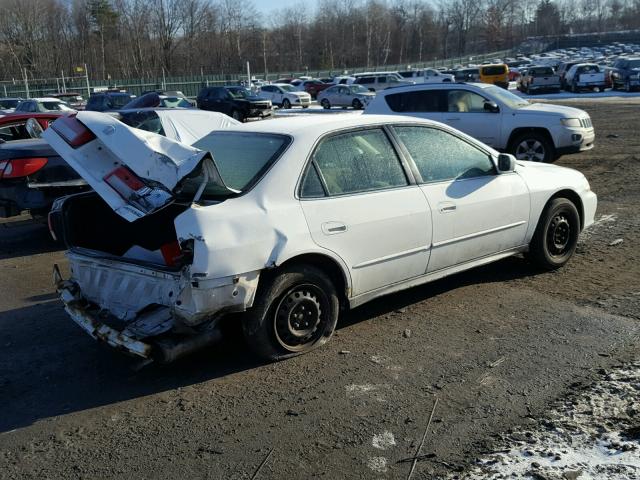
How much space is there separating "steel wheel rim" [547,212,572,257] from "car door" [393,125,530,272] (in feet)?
1.52

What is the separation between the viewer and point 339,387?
4020 millimetres

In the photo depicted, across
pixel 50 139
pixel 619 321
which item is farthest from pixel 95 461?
pixel 619 321

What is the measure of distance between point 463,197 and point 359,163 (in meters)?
1.02

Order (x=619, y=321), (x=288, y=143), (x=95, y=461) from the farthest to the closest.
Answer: (x=619, y=321), (x=288, y=143), (x=95, y=461)

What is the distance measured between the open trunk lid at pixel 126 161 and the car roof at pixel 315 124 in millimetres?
881

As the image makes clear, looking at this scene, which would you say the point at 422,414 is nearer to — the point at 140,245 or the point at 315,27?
the point at 140,245

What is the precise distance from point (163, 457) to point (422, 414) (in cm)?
147

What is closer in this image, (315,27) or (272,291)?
(272,291)

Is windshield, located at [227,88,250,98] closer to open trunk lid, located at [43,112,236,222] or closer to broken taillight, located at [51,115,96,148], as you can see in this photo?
broken taillight, located at [51,115,96,148]

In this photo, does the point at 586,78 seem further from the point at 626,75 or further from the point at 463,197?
→ the point at 463,197

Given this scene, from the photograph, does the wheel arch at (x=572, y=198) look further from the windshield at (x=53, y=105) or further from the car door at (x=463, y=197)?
the windshield at (x=53, y=105)

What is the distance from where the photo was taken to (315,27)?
104m

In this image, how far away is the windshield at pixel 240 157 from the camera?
13.6ft

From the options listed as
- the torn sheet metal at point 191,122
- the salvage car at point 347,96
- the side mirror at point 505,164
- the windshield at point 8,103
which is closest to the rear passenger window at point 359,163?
the side mirror at point 505,164
